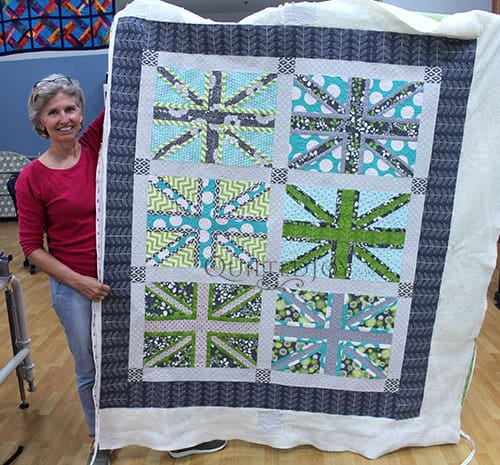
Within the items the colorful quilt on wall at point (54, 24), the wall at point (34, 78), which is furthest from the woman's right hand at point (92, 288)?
the wall at point (34, 78)

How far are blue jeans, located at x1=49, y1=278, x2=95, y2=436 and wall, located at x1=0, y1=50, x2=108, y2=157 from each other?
418 cm

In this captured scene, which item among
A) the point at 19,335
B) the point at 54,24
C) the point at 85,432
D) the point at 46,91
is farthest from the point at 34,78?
the point at 85,432

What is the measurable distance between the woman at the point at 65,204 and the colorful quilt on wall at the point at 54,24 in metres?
3.92

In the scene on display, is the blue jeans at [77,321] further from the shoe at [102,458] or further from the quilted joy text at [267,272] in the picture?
the quilted joy text at [267,272]

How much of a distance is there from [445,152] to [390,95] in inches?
10.0

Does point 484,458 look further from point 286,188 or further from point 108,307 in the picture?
point 108,307

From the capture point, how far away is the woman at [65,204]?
1454mm

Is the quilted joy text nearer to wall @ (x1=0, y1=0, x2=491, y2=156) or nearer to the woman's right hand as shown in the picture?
the woman's right hand

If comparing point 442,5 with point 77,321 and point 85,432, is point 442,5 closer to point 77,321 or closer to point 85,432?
point 77,321

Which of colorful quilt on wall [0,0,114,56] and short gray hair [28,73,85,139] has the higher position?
colorful quilt on wall [0,0,114,56]

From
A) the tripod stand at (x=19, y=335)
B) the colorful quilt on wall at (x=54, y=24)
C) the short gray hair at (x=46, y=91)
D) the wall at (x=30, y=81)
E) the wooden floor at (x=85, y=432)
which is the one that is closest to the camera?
the short gray hair at (x=46, y=91)

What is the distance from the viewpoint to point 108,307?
1565 millimetres

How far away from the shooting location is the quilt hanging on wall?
4.80 ft

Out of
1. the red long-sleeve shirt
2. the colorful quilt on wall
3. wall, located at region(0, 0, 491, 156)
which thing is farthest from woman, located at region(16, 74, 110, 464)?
wall, located at region(0, 0, 491, 156)
